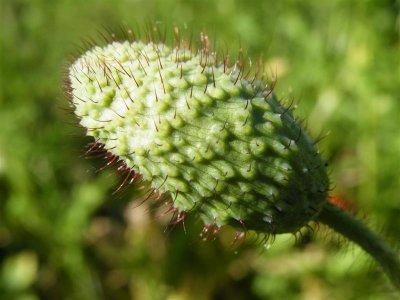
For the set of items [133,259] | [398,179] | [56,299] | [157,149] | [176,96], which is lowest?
[56,299]

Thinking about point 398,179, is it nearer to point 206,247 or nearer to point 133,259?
point 206,247

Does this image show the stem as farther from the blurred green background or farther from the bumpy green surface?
the blurred green background

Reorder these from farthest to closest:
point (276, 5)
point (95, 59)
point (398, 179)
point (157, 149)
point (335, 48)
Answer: point (276, 5) → point (335, 48) → point (398, 179) → point (95, 59) → point (157, 149)

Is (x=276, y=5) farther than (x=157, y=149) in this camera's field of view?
Yes

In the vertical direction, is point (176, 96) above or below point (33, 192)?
above

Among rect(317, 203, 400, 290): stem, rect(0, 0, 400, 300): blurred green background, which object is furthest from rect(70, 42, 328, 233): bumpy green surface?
rect(0, 0, 400, 300): blurred green background

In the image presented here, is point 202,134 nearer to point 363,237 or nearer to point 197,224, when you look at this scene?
point 363,237

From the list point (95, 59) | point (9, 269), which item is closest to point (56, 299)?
point (9, 269)
